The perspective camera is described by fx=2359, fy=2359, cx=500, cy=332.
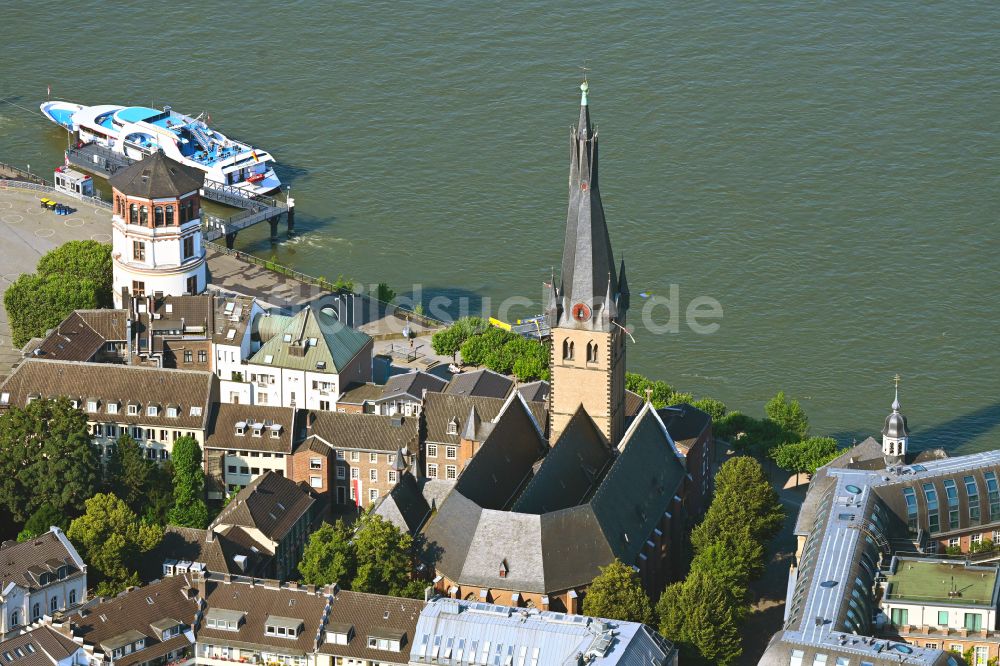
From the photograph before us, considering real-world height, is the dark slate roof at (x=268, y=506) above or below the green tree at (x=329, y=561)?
above

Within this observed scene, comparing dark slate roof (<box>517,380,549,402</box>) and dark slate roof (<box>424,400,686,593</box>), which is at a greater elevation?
dark slate roof (<box>517,380,549,402</box>)

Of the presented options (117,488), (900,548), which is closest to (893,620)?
(900,548)

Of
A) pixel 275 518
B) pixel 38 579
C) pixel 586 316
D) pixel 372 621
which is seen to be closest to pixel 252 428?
pixel 275 518

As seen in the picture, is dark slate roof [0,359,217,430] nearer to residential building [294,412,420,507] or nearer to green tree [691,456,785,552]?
residential building [294,412,420,507]

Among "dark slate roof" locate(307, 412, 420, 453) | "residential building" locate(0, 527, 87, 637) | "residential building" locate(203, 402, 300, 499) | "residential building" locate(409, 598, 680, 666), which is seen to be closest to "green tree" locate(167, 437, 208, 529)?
"residential building" locate(203, 402, 300, 499)

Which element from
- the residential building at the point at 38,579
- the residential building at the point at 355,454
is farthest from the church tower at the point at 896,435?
the residential building at the point at 38,579

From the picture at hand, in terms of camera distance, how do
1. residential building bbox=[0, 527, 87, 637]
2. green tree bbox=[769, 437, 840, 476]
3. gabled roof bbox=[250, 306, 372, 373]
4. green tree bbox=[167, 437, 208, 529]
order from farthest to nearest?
gabled roof bbox=[250, 306, 372, 373] < green tree bbox=[769, 437, 840, 476] < green tree bbox=[167, 437, 208, 529] < residential building bbox=[0, 527, 87, 637]

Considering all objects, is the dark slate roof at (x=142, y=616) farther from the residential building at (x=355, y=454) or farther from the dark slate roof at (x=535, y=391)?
the dark slate roof at (x=535, y=391)
